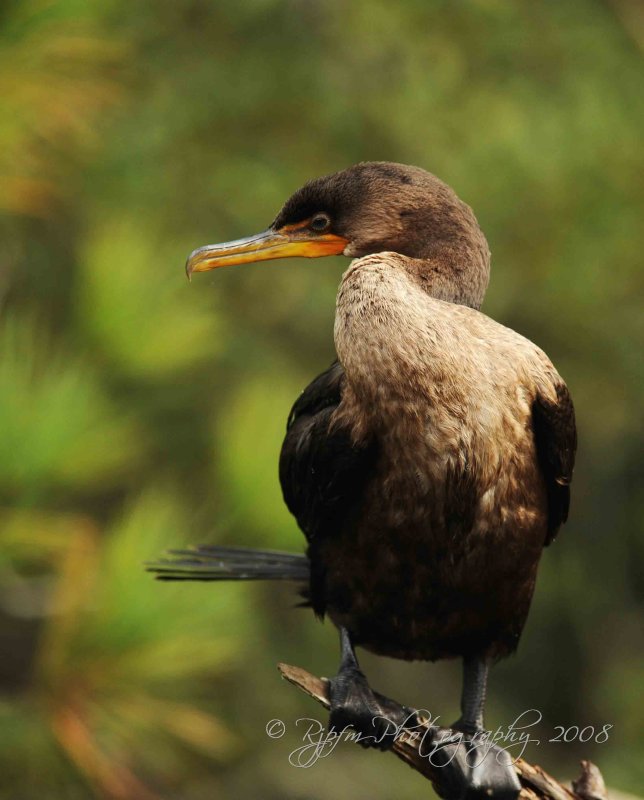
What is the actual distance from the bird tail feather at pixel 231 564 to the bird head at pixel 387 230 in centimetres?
77

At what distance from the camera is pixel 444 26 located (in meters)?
5.77

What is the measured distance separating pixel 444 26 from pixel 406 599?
377cm

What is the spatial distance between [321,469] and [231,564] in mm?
645

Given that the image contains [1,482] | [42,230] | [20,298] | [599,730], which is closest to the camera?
[1,482]

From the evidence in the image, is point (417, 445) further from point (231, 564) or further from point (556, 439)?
point (231, 564)

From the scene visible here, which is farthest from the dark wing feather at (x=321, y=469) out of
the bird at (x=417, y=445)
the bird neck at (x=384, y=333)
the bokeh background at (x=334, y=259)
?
the bokeh background at (x=334, y=259)

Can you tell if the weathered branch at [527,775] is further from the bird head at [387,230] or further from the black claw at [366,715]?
the bird head at [387,230]

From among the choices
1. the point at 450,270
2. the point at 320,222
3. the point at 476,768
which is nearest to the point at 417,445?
the point at 450,270

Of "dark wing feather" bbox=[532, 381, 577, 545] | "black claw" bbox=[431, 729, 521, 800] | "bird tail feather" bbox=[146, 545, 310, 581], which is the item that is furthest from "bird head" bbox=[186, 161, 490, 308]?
"black claw" bbox=[431, 729, 521, 800]

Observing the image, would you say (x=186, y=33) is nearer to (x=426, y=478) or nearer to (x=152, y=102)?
(x=152, y=102)

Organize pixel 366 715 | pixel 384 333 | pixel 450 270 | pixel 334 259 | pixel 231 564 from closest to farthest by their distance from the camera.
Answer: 1. pixel 384 333
2. pixel 450 270
3. pixel 366 715
4. pixel 231 564
5. pixel 334 259

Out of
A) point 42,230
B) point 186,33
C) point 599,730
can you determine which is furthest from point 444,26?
point 599,730

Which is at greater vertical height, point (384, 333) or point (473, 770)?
Result: point (384, 333)

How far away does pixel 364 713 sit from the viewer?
8.79 feet
